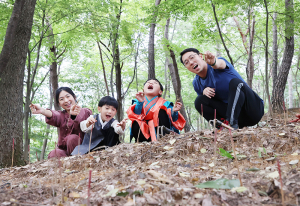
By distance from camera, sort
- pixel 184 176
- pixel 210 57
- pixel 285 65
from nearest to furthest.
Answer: pixel 184 176 < pixel 210 57 < pixel 285 65

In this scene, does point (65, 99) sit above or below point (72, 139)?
above

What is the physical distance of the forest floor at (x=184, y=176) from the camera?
48.4 inches

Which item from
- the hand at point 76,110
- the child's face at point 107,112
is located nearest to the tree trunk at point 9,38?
the hand at point 76,110

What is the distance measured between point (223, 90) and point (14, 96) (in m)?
3.54

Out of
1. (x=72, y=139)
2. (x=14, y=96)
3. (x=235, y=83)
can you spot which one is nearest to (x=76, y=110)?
(x=72, y=139)

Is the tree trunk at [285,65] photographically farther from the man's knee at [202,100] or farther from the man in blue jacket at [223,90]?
the man's knee at [202,100]

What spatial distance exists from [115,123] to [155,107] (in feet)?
2.42

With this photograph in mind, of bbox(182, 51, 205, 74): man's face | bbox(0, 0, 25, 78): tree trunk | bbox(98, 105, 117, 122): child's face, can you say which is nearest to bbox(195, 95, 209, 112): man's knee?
bbox(182, 51, 205, 74): man's face

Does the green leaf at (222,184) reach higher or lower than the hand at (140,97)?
lower

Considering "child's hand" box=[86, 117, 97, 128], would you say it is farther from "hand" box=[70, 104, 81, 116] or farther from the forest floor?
the forest floor

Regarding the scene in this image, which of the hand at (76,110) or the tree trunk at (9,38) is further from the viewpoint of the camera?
the hand at (76,110)

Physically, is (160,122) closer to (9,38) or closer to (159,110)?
(159,110)

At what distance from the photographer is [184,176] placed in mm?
1615

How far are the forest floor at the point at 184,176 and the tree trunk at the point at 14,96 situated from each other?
1.28 meters
